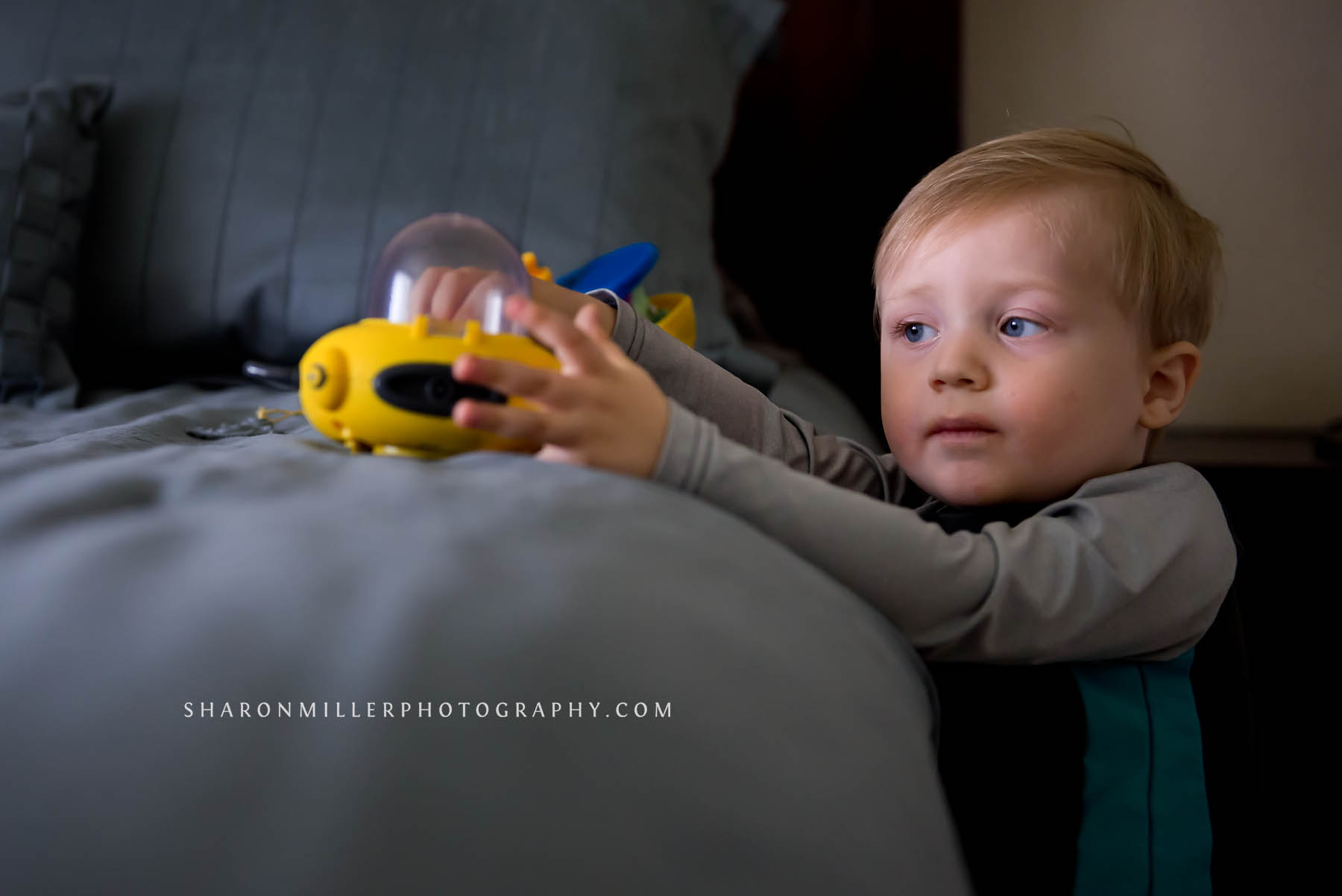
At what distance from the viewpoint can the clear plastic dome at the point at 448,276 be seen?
0.62 metres

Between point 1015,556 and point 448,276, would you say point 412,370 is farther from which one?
point 1015,556

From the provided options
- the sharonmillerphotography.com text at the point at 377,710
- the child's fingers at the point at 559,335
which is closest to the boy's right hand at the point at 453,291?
the child's fingers at the point at 559,335

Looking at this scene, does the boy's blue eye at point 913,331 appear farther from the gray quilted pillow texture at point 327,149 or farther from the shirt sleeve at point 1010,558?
the gray quilted pillow texture at point 327,149

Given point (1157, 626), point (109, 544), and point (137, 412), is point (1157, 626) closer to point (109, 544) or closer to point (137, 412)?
point (109, 544)

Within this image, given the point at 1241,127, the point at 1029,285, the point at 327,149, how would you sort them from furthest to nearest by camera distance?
the point at 1241,127, the point at 327,149, the point at 1029,285

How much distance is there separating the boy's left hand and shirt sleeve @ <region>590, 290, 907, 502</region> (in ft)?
0.90

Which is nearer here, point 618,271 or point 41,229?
point 618,271

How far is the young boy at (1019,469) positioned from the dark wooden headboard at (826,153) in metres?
1.08

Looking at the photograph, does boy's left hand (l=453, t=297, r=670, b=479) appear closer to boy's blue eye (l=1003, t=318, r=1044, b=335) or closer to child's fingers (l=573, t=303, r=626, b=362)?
child's fingers (l=573, t=303, r=626, b=362)

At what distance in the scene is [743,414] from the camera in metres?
0.86

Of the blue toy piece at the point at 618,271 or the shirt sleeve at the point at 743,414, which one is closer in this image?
the shirt sleeve at the point at 743,414

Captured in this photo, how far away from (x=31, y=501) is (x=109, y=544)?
0.06 m

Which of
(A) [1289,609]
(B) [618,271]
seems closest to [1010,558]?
(B) [618,271]

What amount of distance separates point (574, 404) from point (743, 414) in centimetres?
36
